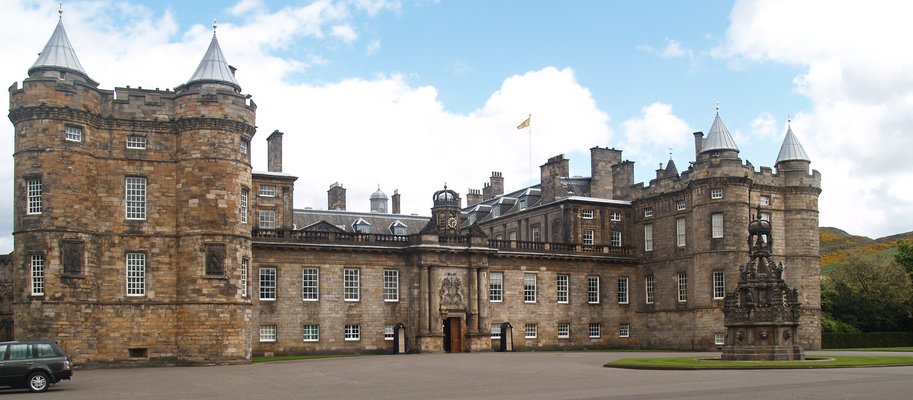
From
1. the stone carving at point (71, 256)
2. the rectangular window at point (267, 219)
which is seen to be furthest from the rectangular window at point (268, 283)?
the stone carving at point (71, 256)

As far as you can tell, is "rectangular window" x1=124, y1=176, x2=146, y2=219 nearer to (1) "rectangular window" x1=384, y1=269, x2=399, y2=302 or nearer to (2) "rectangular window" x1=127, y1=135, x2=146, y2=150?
(2) "rectangular window" x1=127, y1=135, x2=146, y2=150

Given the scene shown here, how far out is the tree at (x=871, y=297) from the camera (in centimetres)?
6425

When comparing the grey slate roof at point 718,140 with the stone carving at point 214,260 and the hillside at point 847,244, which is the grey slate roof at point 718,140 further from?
the hillside at point 847,244

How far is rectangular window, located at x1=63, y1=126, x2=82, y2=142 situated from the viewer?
39291 millimetres

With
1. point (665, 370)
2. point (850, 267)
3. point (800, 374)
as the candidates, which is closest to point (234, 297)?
point (665, 370)

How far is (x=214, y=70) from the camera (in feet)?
137

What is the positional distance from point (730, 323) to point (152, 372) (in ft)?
73.0

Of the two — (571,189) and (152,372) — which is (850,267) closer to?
(571,189)

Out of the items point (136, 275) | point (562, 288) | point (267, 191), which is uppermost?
point (267, 191)

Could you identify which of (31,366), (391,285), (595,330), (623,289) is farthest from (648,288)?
(31,366)

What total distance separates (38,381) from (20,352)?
3.19 feet

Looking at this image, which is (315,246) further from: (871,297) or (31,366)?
(871,297)

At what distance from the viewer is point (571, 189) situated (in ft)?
212

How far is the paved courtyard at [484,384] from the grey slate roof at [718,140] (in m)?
24.8
